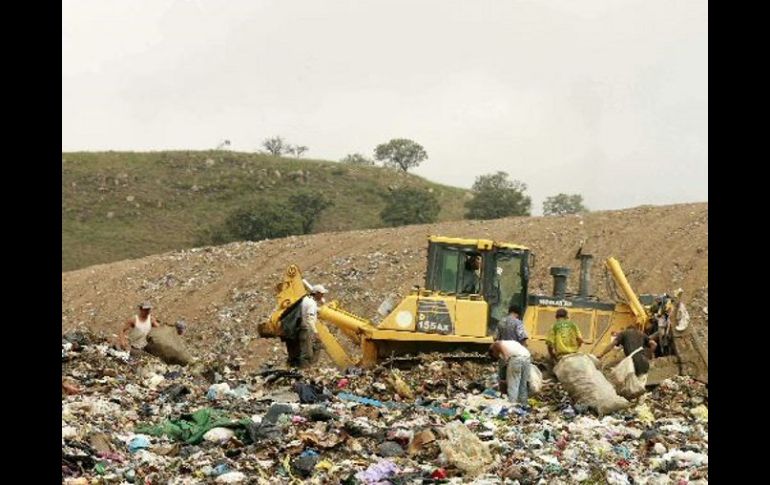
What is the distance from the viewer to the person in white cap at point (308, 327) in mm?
12336

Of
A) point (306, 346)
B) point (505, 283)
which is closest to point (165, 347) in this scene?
point (306, 346)

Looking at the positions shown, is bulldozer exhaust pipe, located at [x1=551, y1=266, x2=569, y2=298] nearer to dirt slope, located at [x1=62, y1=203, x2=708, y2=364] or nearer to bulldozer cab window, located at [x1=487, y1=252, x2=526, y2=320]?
bulldozer cab window, located at [x1=487, y1=252, x2=526, y2=320]

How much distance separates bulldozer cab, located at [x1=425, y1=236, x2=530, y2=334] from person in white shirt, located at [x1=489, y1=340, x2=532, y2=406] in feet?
6.11

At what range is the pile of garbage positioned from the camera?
684 centimetres

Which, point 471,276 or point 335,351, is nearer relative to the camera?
point 471,276

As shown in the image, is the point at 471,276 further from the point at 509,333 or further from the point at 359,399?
the point at 359,399

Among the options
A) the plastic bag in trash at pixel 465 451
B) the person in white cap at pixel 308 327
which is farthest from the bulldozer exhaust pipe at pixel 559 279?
the plastic bag in trash at pixel 465 451

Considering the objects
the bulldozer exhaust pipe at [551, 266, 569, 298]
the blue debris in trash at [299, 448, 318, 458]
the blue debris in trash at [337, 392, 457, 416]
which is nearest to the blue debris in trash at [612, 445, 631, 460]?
the blue debris in trash at [337, 392, 457, 416]

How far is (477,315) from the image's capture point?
A: 11711 millimetres

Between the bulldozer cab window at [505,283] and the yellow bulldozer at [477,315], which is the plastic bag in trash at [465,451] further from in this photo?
the bulldozer cab window at [505,283]

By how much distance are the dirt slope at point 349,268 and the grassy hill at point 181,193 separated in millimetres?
14008

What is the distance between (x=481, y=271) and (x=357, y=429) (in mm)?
4398

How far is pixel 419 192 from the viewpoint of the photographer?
43250 millimetres

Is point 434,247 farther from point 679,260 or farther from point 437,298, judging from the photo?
point 679,260
